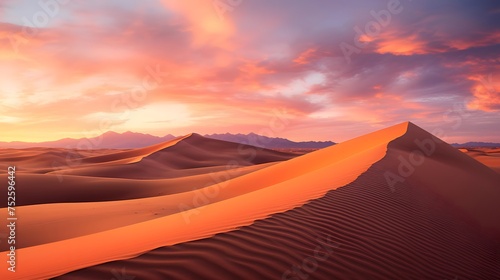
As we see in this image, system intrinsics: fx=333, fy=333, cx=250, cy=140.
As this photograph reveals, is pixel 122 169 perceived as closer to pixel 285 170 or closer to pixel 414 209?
pixel 285 170

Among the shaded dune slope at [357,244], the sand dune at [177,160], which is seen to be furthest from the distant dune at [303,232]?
the sand dune at [177,160]

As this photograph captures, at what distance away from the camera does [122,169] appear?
2975 centimetres

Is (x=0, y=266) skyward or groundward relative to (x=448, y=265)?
skyward

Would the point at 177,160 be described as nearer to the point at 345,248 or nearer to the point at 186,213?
the point at 186,213

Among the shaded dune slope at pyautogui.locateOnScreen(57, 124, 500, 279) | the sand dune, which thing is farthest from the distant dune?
the sand dune

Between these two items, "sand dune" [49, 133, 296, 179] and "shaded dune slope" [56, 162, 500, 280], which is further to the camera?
"sand dune" [49, 133, 296, 179]

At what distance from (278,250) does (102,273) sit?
73.9 inches

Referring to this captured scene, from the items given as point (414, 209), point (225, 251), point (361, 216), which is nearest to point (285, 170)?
point (414, 209)

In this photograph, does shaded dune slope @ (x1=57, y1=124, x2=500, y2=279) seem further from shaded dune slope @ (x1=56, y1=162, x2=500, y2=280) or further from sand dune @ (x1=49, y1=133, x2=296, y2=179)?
sand dune @ (x1=49, y1=133, x2=296, y2=179)

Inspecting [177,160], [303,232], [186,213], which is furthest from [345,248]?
[177,160]

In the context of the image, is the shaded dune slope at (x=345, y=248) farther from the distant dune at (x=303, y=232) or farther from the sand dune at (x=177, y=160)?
the sand dune at (x=177, y=160)

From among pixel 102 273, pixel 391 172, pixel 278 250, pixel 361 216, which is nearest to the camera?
pixel 102 273

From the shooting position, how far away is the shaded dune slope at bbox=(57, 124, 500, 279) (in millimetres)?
3307

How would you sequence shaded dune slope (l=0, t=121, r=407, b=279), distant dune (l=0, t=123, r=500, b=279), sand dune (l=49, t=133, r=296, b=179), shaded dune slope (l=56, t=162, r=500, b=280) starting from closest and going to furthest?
shaded dune slope (l=56, t=162, r=500, b=280), distant dune (l=0, t=123, r=500, b=279), shaded dune slope (l=0, t=121, r=407, b=279), sand dune (l=49, t=133, r=296, b=179)
